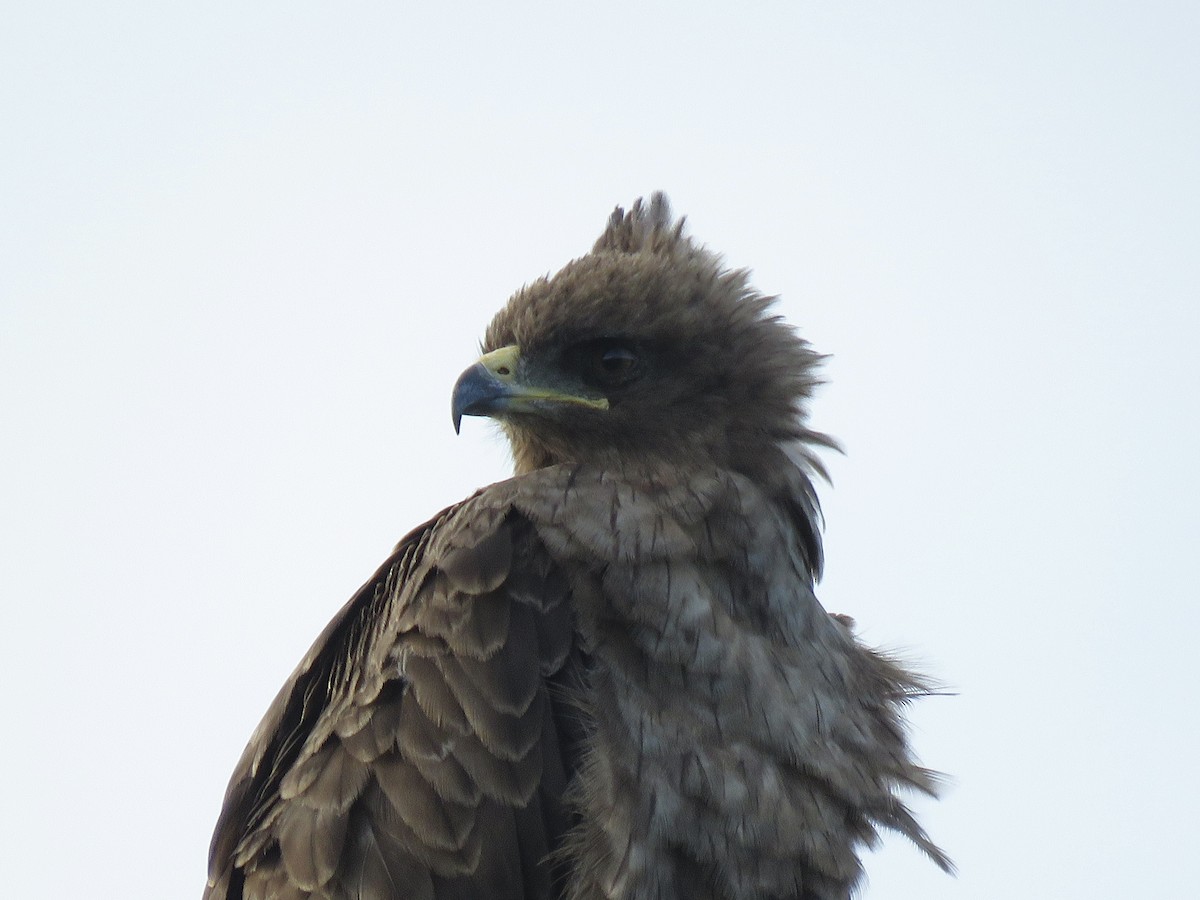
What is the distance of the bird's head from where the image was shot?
5664 mm

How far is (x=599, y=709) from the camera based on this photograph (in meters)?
4.66

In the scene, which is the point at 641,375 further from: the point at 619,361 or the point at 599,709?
the point at 599,709

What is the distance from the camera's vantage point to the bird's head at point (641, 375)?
5664 mm

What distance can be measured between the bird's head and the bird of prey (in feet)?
0.07

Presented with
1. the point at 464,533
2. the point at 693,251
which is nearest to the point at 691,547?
the point at 464,533

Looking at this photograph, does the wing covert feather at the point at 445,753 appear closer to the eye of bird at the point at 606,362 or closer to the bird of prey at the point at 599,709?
the bird of prey at the point at 599,709

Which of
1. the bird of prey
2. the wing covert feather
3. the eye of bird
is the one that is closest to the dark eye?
the eye of bird

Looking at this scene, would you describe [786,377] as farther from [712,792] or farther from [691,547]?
[712,792]

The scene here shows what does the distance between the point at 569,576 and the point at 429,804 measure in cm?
88

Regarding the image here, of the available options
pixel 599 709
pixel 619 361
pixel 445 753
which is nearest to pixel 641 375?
pixel 619 361

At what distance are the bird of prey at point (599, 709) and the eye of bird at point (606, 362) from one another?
A: 13cm

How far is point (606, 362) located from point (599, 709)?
66.6 inches

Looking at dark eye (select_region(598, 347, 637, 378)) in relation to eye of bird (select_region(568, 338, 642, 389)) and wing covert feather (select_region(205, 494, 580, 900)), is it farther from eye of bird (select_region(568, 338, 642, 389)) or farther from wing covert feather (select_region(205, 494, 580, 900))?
wing covert feather (select_region(205, 494, 580, 900))

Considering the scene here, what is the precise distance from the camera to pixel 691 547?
16.5ft
